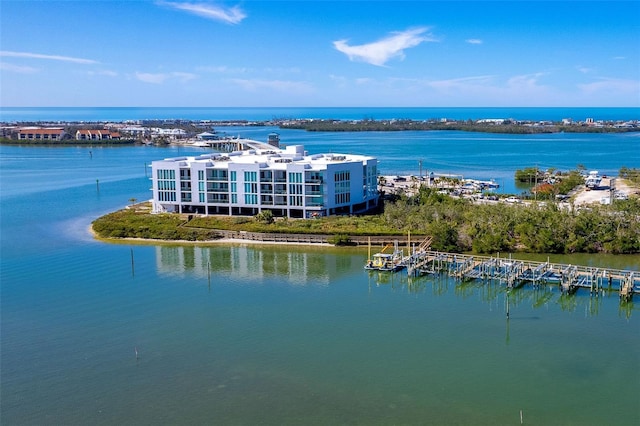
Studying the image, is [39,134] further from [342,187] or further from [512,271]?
[512,271]

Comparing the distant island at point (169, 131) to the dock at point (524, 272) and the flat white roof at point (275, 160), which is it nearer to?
the flat white roof at point (275, 160)

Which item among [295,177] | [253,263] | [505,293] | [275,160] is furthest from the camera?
[275,160]

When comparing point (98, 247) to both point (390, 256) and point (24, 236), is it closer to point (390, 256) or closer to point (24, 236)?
point (24, 236)

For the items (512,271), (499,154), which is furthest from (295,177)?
(499,154)

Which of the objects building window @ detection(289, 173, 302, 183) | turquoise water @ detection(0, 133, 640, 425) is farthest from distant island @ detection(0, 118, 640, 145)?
turquoise water @ detection(0, 133, 640, 425)

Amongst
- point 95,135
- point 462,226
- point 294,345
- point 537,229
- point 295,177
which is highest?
point 95,135

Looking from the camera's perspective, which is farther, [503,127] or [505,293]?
[503,127]

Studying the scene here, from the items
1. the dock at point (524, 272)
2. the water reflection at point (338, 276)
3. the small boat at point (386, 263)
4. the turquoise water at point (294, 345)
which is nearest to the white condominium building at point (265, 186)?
the water reflection at point (338, 276)
